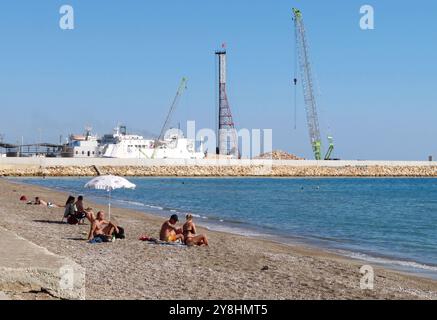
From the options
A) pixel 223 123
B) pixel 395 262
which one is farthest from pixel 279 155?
pixel 395 262

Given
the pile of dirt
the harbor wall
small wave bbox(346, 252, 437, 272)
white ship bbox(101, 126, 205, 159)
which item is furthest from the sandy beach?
the pile of dirt

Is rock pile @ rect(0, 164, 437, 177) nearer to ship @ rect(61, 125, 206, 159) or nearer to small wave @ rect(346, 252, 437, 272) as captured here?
ship @ rect(61, 125, 206, 159)

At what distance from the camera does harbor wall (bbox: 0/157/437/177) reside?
9088cm

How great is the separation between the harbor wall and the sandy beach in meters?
72.8

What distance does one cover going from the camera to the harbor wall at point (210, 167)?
90875 millimetres

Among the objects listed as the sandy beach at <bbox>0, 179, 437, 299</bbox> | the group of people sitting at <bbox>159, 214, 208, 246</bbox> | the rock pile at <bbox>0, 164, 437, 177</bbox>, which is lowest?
the sandy beach at <bbox>0, 179, 437, 299</bbox>

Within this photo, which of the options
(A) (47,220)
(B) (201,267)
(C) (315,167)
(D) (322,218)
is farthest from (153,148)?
(B) (201,267)

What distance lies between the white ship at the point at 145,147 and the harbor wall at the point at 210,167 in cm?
559

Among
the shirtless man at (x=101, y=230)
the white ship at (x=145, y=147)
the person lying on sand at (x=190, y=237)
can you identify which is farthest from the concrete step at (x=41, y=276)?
the white ship at (x=145, y=147)

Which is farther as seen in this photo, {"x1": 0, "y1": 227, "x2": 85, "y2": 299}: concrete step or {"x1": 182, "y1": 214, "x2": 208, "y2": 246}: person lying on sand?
{"x1": 182, "y1": 214, "x2": 208, "y2": 246}: person lying on sand

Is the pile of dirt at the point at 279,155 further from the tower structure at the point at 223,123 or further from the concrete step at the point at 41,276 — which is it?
the concrete step at the point at 41,276

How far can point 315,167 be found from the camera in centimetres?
11600
